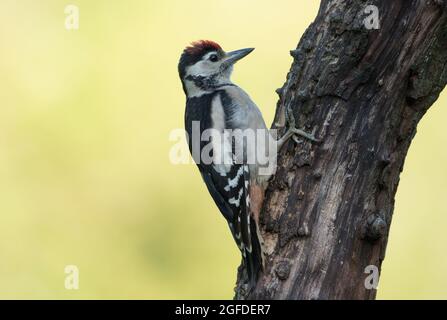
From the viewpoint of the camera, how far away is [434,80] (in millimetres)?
4211

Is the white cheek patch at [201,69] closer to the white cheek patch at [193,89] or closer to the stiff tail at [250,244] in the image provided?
the white cheek patch at [193,89]

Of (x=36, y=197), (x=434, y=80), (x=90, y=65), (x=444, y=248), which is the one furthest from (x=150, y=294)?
(x=434, y=80)

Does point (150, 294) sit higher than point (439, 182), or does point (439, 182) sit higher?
point (439, 182)

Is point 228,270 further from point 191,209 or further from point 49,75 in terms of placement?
point 49,75

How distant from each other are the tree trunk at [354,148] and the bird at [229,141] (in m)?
0.18

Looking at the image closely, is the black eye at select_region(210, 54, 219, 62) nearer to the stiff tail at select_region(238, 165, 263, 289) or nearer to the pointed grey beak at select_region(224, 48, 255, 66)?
the pointed grey beak at select_region(224, 48, 255, 66)

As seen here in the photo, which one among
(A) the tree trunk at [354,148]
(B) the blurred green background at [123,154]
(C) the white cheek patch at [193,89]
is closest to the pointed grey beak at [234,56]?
(C) the white cheek patch at [193,89]

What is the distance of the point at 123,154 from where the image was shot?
7469 mm

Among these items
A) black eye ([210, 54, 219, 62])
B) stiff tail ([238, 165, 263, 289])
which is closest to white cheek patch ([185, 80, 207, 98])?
black eye ([210, 54, 219, 62])

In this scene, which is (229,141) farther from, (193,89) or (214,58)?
(214,58)

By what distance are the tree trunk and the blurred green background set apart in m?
2.71

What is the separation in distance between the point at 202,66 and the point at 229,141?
78cm

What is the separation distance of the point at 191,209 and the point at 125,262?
867 mm

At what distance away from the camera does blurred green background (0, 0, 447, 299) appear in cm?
721
